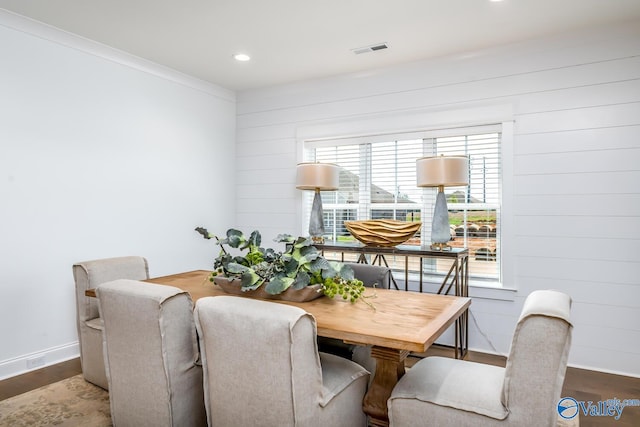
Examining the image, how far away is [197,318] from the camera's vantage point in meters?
1.69

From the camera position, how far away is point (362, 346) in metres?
2.48

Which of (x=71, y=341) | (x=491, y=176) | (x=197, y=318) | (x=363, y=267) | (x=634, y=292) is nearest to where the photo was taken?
(x=197, y=318)

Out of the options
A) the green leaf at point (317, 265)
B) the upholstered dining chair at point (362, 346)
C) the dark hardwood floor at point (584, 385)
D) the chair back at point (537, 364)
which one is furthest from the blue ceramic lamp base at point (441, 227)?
the chair back at point (537, 364)

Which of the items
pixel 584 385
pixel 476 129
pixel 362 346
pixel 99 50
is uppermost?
pixel 99 50

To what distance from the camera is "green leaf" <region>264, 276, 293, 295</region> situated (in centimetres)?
203

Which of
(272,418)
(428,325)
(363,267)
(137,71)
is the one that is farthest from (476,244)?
(137,71)

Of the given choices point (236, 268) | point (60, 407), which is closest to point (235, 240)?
point (236, 268)

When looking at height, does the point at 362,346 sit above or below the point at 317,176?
below

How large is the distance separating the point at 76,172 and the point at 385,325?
289 cm

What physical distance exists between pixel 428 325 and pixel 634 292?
2214 mm

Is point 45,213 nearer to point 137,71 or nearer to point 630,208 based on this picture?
point 137,71

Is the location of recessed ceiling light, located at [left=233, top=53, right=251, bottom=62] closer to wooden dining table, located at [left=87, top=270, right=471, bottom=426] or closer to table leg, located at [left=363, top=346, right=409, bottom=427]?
wooden dining table, located at [left=87, top=270, right=471, bottom=426]

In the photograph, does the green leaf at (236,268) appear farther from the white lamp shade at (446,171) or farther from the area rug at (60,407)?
the white lamp shade at (446,171)

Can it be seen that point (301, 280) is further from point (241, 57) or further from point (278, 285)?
point (241, 57)
